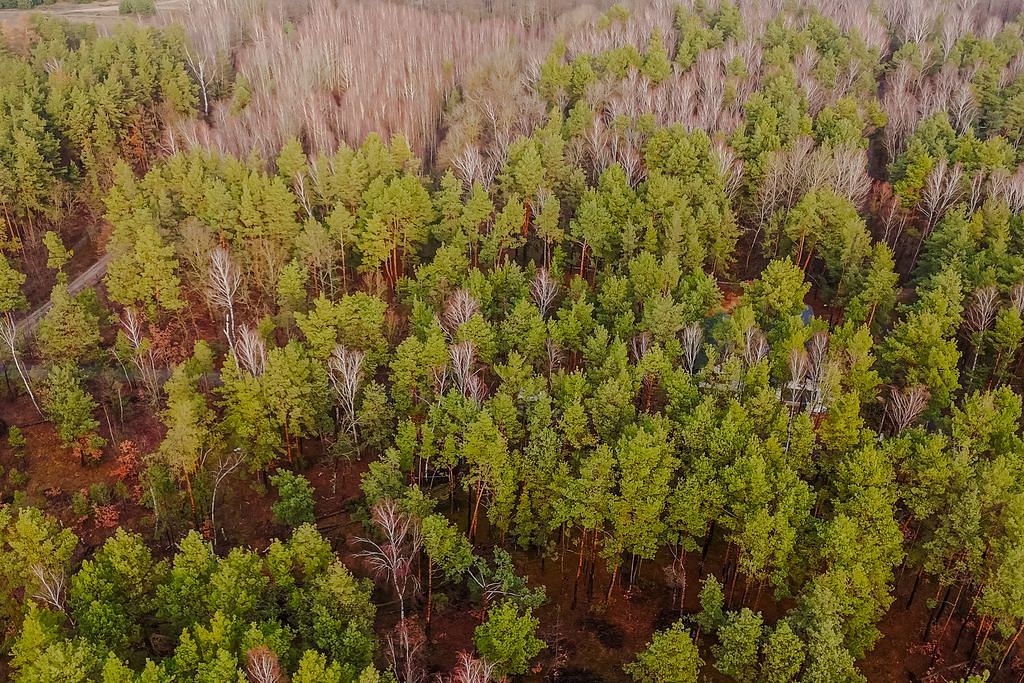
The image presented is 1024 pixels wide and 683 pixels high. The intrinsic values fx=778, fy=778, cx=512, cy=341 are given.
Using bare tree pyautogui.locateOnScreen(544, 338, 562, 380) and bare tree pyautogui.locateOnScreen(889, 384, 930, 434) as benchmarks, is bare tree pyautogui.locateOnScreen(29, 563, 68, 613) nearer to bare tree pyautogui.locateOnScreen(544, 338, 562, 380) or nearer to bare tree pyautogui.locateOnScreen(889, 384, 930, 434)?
bare tree pyautogui.locateOnScreen(544, 338, 562, 380)

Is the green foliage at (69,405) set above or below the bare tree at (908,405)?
below

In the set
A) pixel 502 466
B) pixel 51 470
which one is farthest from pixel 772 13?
pixel 51 470

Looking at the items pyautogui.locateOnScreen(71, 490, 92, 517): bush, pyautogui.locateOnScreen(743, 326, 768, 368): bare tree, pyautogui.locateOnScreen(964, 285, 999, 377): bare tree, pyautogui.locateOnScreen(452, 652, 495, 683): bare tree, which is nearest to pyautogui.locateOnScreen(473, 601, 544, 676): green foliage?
pyautogui.locateOnScreen(452, 652, 495, 683): bare tree

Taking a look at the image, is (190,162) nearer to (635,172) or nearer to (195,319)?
(195,319)

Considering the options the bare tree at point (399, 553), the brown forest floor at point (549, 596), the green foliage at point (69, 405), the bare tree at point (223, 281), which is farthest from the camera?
the bare tree at point (223, 281)

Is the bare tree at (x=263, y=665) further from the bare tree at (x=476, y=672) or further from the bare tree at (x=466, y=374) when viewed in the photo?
the bare tree at (x=466, y=374)

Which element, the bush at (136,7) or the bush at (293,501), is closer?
the bush at (293,501)

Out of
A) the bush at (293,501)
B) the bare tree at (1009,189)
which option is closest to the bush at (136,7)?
the bush at (293,501)
